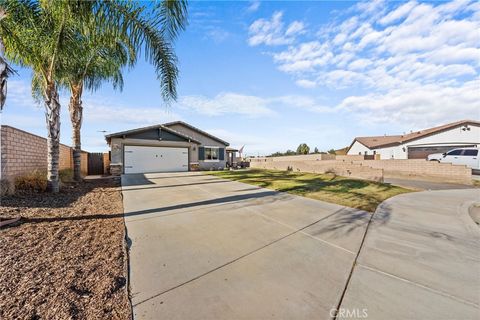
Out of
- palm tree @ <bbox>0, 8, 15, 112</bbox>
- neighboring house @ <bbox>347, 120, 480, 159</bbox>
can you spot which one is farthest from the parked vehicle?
palm tree @ <bbox>0, 8, 15, 112</bbox>

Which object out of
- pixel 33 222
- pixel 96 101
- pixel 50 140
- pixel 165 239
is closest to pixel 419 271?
pixel 165 239

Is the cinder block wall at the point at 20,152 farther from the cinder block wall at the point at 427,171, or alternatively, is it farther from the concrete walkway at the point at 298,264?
the cinder block wall at the point at 427,171

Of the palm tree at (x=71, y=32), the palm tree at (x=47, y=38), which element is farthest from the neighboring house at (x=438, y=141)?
the palm tree at (x=47, y=38)

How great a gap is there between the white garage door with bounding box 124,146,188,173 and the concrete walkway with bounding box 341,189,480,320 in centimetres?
1648

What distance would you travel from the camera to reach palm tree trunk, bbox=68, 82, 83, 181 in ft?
32.5

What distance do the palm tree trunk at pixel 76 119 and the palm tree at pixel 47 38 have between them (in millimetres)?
3093

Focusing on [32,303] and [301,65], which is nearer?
[32,303]

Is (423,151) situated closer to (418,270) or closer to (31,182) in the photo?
(418,270)

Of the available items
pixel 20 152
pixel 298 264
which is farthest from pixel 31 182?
pixel 298 264

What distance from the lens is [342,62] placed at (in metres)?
9.84

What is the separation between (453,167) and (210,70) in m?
15.9

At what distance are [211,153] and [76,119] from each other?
12406 millimetres

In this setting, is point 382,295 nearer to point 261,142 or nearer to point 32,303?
point 32,303

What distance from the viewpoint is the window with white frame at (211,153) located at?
68.4 ft
